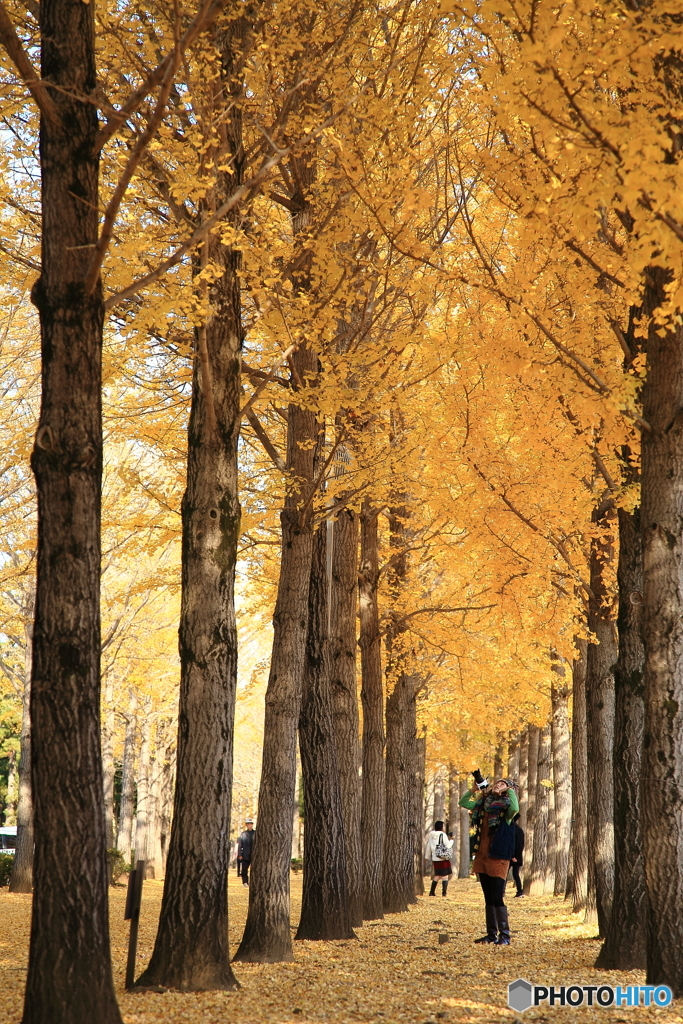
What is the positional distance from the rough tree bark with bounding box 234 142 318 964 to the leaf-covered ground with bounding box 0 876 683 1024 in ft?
1.46

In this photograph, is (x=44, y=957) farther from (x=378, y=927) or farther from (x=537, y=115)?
(x=378, y=927)

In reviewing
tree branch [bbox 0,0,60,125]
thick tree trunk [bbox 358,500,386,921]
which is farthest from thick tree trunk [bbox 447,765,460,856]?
tree branch [bbox 0,0,60,125]

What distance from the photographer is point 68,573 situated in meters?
4.99

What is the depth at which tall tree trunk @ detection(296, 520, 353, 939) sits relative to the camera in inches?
403

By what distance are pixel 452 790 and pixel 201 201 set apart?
106 feet

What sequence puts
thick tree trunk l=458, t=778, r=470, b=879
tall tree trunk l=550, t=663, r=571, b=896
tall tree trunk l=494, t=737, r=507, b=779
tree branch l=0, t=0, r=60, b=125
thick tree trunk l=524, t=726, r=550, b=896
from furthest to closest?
tall tree trunk l=494, t=737, r=507, b=779, thick tree trunk l=458, t=778, r=470, b=879, thick tree trunk l=524, t=726, r=550, b=896, tall tree trunk l=550, t=663, r=571, b=896, tree branch l=0, t=0, r=60, b=125

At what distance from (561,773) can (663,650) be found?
1397cm

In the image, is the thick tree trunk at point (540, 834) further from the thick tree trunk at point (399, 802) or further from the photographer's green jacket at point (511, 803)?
the photographer's green jacket at point (511, 803)

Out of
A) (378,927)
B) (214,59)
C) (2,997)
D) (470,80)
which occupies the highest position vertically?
(470,80)

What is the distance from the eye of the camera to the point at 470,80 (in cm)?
917

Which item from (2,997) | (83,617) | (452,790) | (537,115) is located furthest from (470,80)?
(452,790)

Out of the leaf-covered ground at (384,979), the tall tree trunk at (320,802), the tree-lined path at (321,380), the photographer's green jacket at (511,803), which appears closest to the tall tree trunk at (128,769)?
the tree-lined path at (321,380)

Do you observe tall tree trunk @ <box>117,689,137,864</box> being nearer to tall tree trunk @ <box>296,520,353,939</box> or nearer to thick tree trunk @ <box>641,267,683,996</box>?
tall tree trunk @ <box>296,520,353,939</box>

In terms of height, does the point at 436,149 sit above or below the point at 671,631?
above
